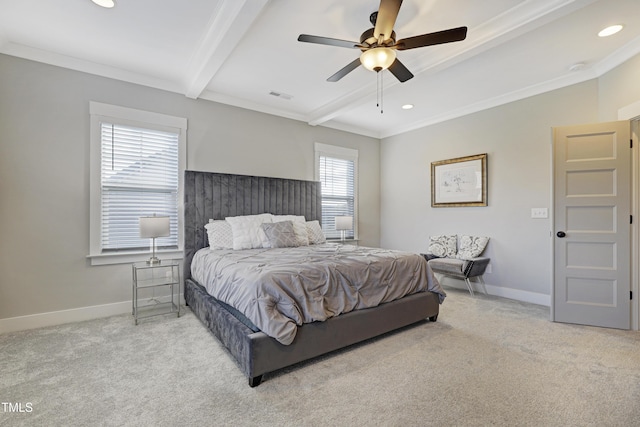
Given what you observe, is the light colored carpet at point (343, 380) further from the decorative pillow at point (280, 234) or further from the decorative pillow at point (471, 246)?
the decorative pillow at point (471, 246)

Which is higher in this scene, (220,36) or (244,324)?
(220,36)

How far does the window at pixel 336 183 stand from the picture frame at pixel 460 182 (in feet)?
4.84

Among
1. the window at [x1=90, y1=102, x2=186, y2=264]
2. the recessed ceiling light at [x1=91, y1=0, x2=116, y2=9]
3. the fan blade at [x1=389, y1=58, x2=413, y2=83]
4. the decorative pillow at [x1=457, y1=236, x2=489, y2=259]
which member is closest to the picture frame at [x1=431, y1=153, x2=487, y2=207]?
the decorative pillow at [x1=457, y1=236, x2=489, y2=259]

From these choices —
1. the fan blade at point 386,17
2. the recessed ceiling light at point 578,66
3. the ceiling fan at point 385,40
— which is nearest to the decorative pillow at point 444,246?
the recessed ceiling light at point 578,66

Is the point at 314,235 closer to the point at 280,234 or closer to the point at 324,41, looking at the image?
the point at 280,234

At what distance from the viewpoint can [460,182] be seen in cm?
476

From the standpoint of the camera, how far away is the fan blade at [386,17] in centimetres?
189

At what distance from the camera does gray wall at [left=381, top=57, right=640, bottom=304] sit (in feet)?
11.4

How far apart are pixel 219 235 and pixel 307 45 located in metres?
2.42

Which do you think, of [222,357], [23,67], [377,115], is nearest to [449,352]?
[222,357]

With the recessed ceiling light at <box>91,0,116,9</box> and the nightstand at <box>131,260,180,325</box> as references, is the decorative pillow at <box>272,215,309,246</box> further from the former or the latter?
the recessed ceiling light at <box>91,0,116,9</box>

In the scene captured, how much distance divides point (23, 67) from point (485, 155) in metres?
5.79

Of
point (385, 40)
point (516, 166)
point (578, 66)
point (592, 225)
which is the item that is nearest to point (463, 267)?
point (592, 225)

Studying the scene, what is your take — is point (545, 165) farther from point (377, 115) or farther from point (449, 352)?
point (449, 352)
